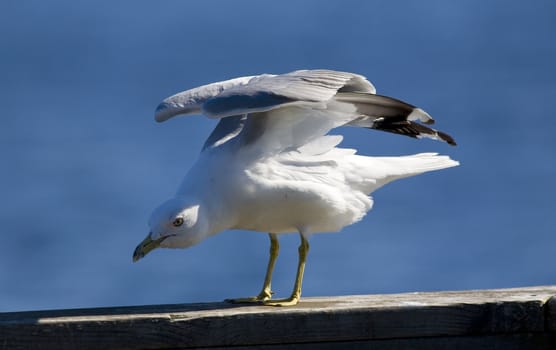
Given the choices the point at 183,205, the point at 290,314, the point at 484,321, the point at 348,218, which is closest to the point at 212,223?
the point at 183,205

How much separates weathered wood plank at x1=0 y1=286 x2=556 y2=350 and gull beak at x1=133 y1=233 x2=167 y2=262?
69 centimetres

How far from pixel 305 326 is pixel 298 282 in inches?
42.3

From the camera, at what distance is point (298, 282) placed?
16.6ft

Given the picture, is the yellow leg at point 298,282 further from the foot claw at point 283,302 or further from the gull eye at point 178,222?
the gull eye at point 178,222

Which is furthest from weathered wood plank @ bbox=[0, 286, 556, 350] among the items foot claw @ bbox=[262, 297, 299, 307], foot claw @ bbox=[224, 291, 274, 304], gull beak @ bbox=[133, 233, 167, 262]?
foot claw @ bbox=[224, 291, 274, 304]

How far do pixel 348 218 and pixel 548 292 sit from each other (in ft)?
3.81

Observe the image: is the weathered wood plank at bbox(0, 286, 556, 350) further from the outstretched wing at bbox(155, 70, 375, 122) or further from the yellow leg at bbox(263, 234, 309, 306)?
the outstretched wing at bbox(155, 70, 375, 122)

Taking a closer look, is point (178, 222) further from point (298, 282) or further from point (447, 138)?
point (447, 138)

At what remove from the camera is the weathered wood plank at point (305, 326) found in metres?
3.94

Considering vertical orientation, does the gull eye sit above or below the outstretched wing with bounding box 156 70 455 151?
below

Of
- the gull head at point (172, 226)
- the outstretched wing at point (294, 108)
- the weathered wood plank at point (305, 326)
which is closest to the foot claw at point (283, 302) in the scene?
the gull head at point (172, 226)

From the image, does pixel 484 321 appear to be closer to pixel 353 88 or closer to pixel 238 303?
pixel 238 303

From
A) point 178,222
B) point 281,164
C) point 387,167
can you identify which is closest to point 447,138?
point 387,167

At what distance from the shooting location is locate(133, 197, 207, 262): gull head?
4809 millimetres
